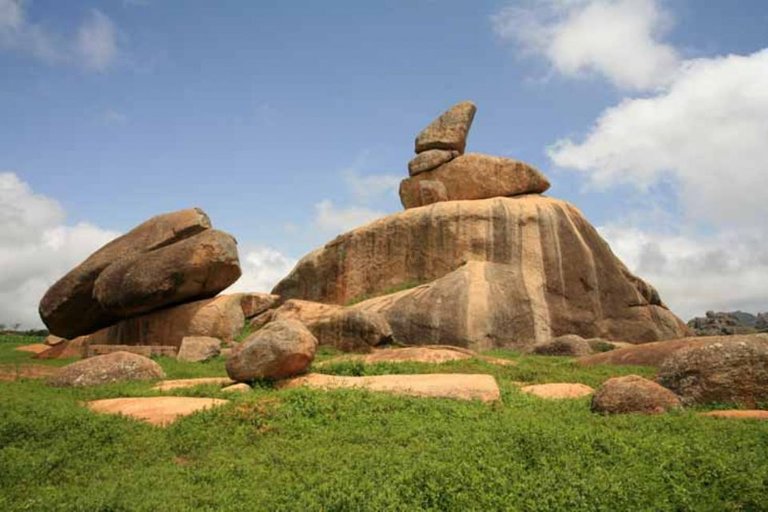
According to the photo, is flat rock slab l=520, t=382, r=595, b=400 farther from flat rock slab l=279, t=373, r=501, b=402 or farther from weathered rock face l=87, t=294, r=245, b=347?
weathered rock face l=87, t=294, r=245, b=347

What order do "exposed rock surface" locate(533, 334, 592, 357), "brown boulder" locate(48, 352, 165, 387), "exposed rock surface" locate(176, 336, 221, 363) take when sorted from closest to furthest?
"brown boulder" locate(48, 352, 165, 387) → "exposed rock surface" locate(176, 336, 221, 363) → "exposed rock surface" locate(533, 334, 592, 357)

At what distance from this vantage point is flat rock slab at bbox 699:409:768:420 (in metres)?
11.8

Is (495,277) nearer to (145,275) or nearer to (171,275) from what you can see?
(171,275)

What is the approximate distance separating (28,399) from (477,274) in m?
21.8

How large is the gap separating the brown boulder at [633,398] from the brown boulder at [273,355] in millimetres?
7202

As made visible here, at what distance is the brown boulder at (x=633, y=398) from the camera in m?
12.8

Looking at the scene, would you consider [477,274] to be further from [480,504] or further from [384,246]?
[480,504]

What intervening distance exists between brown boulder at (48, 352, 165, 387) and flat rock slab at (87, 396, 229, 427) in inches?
136

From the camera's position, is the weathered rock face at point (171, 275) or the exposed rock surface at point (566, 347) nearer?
the exposed rock surface at point (566, 347)

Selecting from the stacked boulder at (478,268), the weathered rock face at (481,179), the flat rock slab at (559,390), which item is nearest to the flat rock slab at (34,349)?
the stacked boulder at (478,268)

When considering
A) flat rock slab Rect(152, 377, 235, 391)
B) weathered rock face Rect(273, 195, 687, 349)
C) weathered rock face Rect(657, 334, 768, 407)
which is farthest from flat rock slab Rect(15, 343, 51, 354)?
weathered rock face Rect(657, 334, 768, 407)

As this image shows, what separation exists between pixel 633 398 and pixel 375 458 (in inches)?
245

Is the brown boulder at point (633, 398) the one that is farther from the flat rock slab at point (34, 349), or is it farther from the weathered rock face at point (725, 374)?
the flat rock slab at point (34, 349)

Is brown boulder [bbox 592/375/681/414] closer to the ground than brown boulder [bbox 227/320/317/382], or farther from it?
closer to the ground
